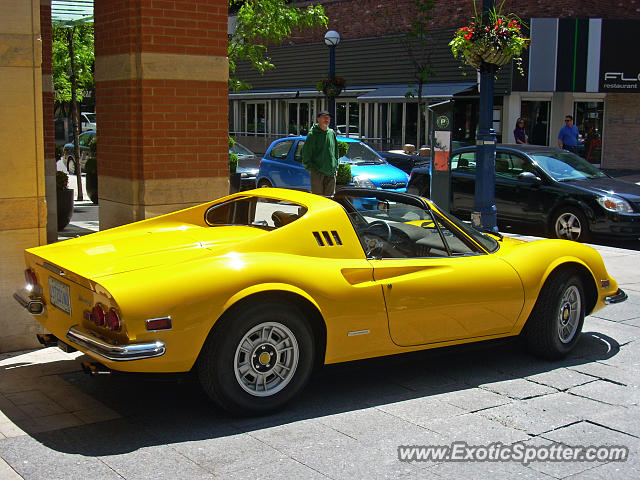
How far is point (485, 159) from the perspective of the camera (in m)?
11.3

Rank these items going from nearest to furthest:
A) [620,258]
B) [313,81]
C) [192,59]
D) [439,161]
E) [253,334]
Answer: [253,334] → [192,59] → [620,258] → [439,161] → [313,81]

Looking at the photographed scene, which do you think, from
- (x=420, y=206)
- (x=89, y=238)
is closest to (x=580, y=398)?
(x=420, y=206)

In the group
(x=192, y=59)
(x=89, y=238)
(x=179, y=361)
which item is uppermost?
(x=192, y=59)

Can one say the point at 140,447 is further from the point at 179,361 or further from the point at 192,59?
the point at 192,59

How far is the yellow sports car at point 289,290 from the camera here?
187 inches

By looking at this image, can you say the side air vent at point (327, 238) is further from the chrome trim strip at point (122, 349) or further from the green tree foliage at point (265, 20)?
the green tree foliage at point (265, 20)

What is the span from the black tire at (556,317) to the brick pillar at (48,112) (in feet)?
23.7

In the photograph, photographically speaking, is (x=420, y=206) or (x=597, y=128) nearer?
(x=420, y=206)

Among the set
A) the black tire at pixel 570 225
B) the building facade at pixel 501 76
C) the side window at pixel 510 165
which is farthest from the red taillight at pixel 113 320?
the building facade at pixel 501 76

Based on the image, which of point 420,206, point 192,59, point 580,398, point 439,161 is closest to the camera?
point 580,398

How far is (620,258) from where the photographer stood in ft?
36.0

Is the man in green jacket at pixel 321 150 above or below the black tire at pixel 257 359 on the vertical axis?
above

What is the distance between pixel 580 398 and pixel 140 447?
2.88 meters

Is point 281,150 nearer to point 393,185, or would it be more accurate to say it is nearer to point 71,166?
point 393,185
